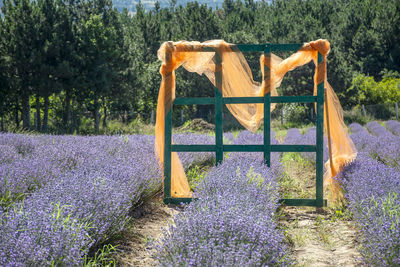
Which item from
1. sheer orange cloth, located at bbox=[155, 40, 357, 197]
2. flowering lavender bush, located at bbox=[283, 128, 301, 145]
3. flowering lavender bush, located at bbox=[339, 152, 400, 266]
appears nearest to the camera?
flowering lavender bush, located at bbox=[339, 152, 400, 266]

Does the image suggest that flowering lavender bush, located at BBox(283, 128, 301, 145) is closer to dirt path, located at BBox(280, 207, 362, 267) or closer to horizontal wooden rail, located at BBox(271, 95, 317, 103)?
horizontal wooden rail, located at BBox(271, 95, 317, 103)

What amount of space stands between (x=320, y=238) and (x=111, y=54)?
1915 centimetres

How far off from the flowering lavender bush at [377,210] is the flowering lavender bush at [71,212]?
5.31ft

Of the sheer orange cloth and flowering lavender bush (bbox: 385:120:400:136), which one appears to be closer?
the sheer orange cloth

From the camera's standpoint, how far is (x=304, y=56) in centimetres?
512

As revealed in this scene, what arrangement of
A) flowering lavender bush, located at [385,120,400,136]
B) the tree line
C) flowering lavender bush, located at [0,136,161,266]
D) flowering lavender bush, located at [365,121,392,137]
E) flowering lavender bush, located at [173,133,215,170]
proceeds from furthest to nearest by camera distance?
the tree line
flowering lavender bush, located at [385,120,400,136]
flowering lavender bush, located at [365,121,392,137]
flowering lavender bush, located at [173,133,215,170]
flowering lavender bush, located at [0,136,161,266]

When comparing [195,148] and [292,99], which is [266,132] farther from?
[195,148]

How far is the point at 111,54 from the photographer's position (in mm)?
21641

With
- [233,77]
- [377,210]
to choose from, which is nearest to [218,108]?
[233,77]

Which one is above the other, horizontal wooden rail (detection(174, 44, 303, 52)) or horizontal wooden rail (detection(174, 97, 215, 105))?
horizontal wooden rail (detection(174, 44, 303, 52))

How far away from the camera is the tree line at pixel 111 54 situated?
64.5ft

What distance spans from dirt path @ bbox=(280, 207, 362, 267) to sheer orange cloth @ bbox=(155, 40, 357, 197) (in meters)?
0.70

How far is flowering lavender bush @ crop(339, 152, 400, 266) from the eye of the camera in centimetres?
250

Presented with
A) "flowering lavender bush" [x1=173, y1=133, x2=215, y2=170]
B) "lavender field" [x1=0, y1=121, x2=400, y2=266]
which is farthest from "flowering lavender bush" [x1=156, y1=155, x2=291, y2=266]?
"flowering lavender bush" [x1=173, y1=133, x2=215, y2=170]
